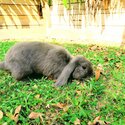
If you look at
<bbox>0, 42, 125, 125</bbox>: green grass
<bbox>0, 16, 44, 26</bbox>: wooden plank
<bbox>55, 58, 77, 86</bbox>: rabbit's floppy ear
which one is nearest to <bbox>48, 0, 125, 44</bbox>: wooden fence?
<bbox>0, 16, 44, 26</bbox>: wooden plank

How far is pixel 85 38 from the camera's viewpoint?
6984 millimetres

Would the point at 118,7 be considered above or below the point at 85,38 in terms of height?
above

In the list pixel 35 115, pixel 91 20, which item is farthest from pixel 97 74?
pixel 91 20

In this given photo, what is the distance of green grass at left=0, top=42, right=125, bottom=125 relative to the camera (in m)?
3.32

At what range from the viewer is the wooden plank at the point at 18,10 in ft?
23.3

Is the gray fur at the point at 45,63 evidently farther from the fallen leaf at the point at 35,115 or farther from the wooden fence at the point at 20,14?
the wooden fence at the point at 20,14

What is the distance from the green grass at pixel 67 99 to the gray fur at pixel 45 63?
14cm

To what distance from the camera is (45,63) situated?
13.8 feet

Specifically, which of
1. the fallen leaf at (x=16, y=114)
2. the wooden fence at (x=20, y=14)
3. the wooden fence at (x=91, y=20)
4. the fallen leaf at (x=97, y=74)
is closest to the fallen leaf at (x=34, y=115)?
the fallen leaf at (x=16, y=114)

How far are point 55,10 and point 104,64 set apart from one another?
2749 mm

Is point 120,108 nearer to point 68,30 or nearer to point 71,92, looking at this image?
point 71,92

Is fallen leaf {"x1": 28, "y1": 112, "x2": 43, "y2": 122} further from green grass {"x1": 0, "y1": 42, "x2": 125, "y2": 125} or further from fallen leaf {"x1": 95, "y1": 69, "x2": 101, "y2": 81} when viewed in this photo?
fallen leaf {"x1": 95, "y1": 69, "x2": 101, "y2": 81}

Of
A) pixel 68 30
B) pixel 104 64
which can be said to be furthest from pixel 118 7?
pixel 104 64

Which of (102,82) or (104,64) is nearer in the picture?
(102,82)
